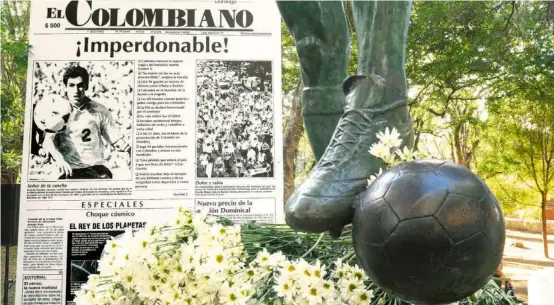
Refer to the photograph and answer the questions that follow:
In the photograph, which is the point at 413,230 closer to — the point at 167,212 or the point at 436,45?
the point at 167,212

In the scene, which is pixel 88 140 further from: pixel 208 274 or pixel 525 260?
pixel 525 260

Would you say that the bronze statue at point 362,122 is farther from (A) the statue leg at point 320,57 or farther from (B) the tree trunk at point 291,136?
(B) the tree trunk at point 291,136

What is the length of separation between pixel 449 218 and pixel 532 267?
4.42 metres

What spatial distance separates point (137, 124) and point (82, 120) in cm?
22

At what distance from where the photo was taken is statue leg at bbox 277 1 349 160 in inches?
36.1

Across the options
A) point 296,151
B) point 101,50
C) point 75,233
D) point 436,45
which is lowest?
point 75,233

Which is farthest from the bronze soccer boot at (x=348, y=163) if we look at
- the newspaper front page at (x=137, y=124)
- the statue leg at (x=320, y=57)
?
the newspaper front page at (x=137, y=124)

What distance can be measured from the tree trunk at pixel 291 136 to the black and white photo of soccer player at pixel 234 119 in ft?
4.64

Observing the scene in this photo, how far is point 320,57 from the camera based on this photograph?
95 centimetres

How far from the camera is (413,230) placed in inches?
19.4

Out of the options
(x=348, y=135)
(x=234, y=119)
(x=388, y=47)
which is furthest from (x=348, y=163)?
(x=234, y=119)

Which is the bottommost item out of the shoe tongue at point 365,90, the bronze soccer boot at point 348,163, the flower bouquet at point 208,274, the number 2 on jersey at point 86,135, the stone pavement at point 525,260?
the stone pavement at point 525,260

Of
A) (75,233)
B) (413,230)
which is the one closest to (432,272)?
(413,230)

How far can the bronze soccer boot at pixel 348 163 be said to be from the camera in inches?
26.0
